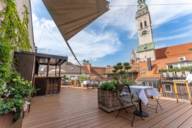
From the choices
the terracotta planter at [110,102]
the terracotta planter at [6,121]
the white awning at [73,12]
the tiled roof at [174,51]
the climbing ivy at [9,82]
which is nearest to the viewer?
the terracotta planter at [6,121]

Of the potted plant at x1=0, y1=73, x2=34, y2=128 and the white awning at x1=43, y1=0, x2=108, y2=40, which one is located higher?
the white awning at x1=43, y1=0, x2=108, y2=40

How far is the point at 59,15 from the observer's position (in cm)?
254

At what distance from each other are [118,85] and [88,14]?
217cm

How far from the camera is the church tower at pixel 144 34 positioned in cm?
3750

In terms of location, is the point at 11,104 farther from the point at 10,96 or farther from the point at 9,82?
the point at 9,82

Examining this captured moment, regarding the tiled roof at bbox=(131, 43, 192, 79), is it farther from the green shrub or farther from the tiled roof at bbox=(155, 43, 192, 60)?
the green shrub

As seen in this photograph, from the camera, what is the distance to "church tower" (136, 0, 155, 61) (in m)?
37.5

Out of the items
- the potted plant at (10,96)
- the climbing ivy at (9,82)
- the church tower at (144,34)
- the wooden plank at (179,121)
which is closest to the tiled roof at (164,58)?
the church tower at (144,34)

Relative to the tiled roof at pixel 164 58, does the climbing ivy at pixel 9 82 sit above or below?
below

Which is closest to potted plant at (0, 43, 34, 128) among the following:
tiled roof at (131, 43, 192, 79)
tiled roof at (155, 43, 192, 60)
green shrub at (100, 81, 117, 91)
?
green shrub at (100, 81, 117, 91)

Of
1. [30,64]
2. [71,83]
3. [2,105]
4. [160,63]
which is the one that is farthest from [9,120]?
[160,63]

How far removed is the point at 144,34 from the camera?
40.0 m

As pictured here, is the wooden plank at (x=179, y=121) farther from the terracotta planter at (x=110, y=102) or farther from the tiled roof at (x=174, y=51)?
the tiled roof at (x=174, y=51)

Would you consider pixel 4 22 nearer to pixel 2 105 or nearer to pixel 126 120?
pixel 2 105
